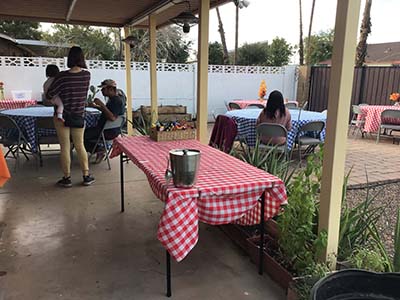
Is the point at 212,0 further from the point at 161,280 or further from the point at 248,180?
the point at 161,280

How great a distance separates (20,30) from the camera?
725 inches

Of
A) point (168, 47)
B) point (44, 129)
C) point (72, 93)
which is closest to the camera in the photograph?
point (72, 93)

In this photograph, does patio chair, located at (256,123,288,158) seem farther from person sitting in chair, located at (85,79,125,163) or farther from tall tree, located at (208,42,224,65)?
tall tree, located at (208,42,224,65)

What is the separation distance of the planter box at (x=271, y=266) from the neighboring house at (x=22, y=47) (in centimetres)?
1174

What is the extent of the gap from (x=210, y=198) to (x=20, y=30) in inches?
805

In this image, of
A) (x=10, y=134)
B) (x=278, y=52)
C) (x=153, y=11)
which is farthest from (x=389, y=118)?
(x=278, y=52)

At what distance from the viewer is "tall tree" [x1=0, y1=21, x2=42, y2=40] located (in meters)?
18.0

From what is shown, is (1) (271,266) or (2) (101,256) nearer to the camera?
Answer: (1) (271,266)

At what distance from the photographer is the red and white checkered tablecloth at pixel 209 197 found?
1.70m

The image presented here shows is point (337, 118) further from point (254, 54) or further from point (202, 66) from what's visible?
point (254, 54)

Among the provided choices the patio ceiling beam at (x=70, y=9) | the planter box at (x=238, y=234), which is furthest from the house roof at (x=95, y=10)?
the planter box at (x=238, y=234)

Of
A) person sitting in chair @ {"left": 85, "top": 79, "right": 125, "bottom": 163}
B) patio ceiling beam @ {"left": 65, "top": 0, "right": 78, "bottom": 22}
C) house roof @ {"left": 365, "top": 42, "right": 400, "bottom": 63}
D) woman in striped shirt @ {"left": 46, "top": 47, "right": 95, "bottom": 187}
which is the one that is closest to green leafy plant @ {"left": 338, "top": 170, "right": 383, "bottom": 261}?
woman in striped shirt @ {"left": 46, "top": 47, "right": 95, "bottom": 187}

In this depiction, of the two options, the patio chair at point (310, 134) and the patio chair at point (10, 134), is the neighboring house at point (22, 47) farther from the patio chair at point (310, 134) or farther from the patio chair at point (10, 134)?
the patio chair at point (310, 134)

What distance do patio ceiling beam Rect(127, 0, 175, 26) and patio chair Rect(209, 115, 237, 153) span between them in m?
1.85
